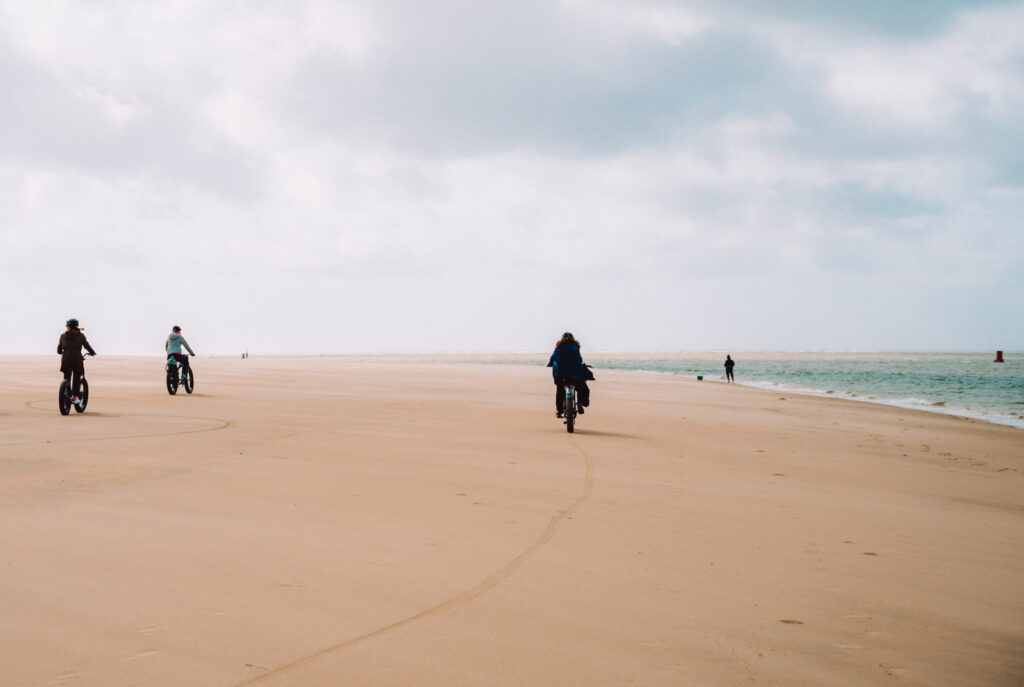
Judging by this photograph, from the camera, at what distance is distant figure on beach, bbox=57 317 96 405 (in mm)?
16562

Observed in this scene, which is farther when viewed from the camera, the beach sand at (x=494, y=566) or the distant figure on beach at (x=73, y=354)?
the distant figure on beach at (x=73, y=354)

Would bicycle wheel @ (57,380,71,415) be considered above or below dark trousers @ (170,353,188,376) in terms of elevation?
below

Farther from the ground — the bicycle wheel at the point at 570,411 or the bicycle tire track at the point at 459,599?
the bicycle wheel at the point at 570,411

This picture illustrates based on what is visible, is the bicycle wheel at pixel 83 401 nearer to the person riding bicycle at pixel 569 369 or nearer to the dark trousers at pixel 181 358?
the dark trousers at pixel 181 358

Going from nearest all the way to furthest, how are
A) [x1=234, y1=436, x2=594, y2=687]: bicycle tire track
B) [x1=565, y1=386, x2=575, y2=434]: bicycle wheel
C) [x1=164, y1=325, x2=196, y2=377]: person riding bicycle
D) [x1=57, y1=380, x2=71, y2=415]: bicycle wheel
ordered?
[x1=234, y1=436, x2=594, y2=687]: bicycle tire track
[x1=565, y1=386, x2=575, y2=434]: bicycle wheel
[x1=57, y1=380, x2=71, y2=415]: bicycle wheel
[x1=164, y1=325, x2=196, y2=377]: person riding bicycle

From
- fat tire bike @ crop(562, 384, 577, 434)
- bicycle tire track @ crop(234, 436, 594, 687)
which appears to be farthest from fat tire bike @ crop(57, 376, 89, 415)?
bicycle tire track @ crop(234, 436, 594, 687)

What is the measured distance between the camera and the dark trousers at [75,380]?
650 inches

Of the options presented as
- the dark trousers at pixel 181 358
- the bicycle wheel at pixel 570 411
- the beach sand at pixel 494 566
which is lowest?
the beach sand at pixel 494 566

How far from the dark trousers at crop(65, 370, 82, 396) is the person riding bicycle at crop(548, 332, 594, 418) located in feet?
35.5

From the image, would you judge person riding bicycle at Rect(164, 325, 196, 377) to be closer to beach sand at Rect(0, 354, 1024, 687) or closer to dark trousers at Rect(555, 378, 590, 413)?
beach sand at Rect(0, 354, 1024, 687)

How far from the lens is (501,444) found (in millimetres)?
12062

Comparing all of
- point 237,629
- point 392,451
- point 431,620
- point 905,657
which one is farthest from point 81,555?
point 392,451

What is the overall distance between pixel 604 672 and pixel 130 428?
1246 cm

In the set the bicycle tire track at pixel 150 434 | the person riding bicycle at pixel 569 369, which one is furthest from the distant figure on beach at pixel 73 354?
the person riding bicycle at pixel 569 369
